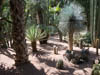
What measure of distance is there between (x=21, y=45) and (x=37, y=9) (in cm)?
450

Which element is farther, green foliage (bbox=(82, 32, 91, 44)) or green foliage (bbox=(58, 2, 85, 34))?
green foliage (bbox=(82, 32, 91, 44))

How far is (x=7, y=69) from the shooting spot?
4.33m

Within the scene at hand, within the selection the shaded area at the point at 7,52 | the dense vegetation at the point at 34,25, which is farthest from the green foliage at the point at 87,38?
the shaded area at the point at 7,52

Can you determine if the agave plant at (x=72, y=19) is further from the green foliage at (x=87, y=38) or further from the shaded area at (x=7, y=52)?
the green foliage at (x=87, y=38)

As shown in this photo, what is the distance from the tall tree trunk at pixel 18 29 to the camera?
4.28m

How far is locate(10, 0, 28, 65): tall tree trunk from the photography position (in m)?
4.28

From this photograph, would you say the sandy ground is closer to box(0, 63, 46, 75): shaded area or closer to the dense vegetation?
box(0, 63, 46, 75): shaded area

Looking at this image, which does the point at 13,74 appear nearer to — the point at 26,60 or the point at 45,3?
the point at 26,60

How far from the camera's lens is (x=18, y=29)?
172 inches

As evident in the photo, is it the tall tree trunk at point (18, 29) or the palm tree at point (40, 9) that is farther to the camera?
the palm tree at point (40, 9)

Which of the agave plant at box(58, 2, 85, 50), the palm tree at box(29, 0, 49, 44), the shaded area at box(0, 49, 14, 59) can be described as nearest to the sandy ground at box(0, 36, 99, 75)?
the shaded area at box(0, 49, 14, 59)

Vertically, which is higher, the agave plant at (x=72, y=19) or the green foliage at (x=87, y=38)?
the agave plant at (x=72, y=19)

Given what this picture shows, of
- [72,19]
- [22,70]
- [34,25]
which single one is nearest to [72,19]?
[72,19]

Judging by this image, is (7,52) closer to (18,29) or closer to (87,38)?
(18,29)
